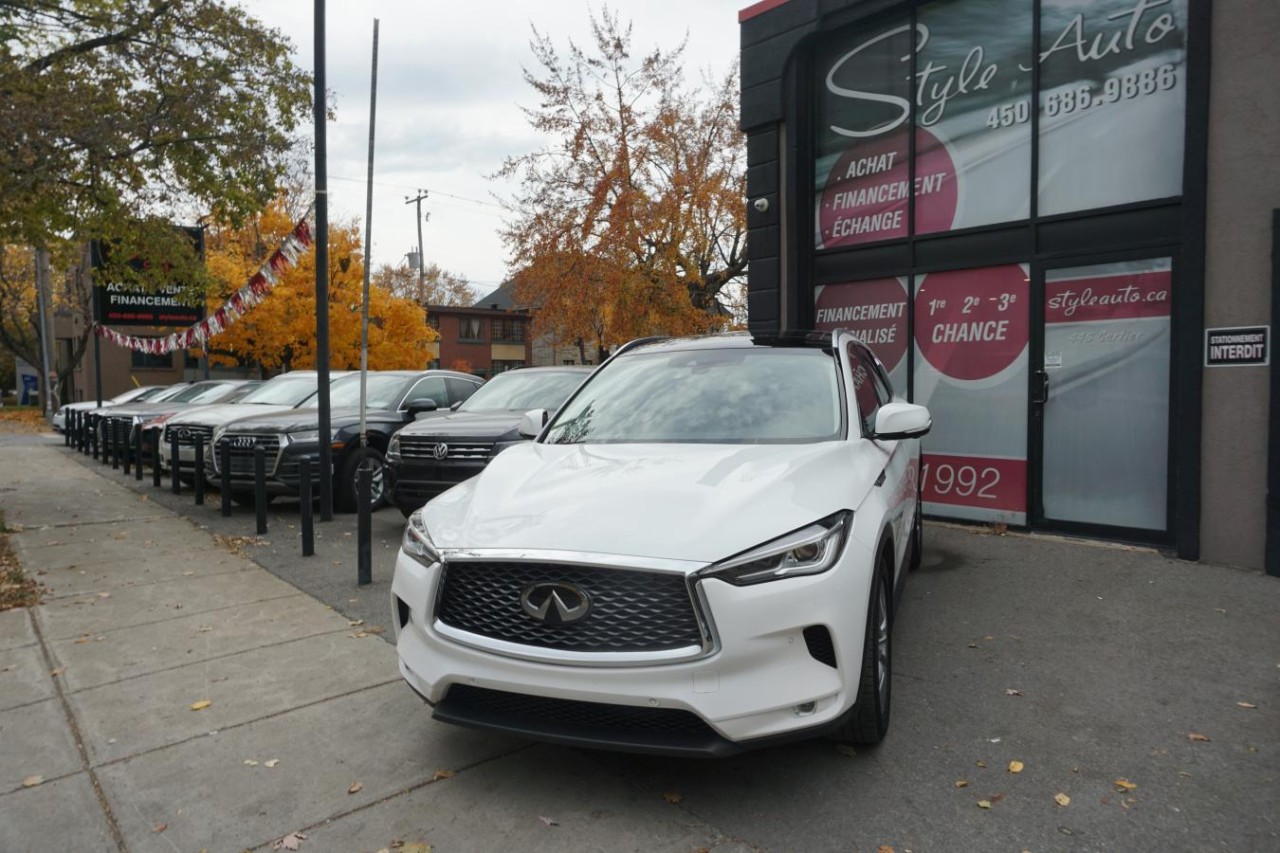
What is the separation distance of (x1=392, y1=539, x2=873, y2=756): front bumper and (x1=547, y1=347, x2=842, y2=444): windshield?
1115 millimetres

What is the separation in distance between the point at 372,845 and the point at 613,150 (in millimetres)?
21506

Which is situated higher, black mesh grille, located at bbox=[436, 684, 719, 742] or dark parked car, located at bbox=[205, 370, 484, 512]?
dark parked car, located at bbox=[205, 370, 484, 512]

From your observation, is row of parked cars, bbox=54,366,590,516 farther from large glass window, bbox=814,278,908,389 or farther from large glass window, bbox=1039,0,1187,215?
large glass window, bbox=1039,0,1187,215

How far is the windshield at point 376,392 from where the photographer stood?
10.6 meters

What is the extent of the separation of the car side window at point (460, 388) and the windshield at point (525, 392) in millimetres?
1399

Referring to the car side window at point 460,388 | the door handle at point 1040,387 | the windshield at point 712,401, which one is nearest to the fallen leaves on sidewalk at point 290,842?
the windshield at point 712,401

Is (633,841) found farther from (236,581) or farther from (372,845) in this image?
(236,581)

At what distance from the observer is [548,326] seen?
82.6 ft

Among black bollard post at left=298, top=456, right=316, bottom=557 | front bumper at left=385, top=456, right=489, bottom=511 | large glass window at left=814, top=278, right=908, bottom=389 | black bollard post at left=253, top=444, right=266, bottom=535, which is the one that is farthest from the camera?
large glass window at left=814, top=278, right=908, bottom=389

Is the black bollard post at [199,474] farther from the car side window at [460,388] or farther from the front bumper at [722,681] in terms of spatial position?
the front bumper at [722,681]

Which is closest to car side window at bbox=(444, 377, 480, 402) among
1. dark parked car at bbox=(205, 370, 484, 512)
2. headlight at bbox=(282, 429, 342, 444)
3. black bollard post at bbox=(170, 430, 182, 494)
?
dark parked car at bbox=(205, 370, 484, 512)

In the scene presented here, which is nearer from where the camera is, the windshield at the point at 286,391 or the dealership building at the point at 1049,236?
the dealership building at the point at 1049,236

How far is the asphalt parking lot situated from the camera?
3.07 m

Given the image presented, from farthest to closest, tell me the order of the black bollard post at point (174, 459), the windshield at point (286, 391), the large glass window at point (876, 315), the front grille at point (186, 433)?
the windshield at point (286, 391)
the black bollard post at point (174, 459)
the front grille at point (186, 433)
the large glass window at point (876, 315)
